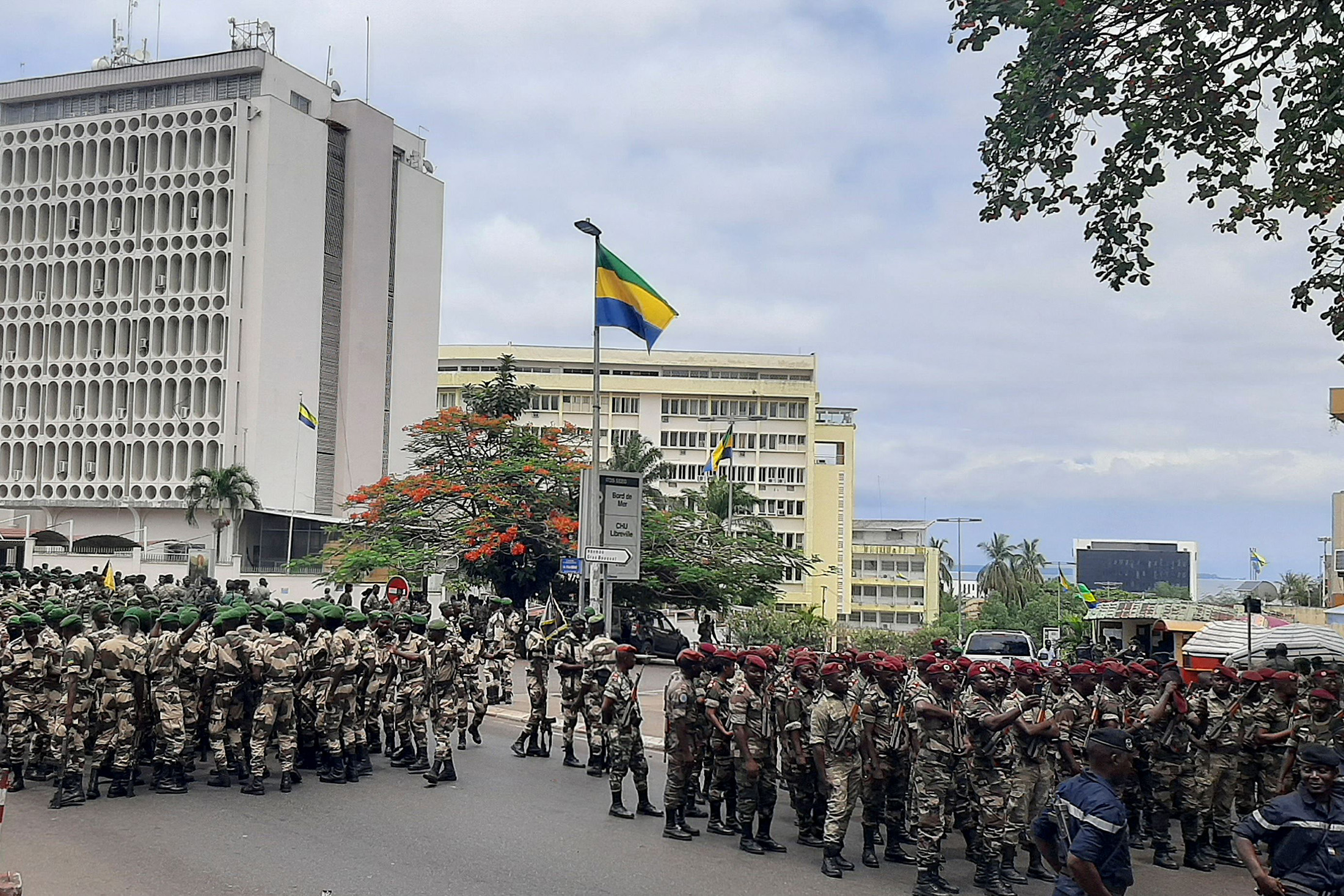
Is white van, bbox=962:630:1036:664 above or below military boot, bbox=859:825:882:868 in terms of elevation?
above

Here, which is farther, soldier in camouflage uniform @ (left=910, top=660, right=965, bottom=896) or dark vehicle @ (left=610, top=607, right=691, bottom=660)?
dark vehicle @ (left=610, top=607, right=691, bottom=660)

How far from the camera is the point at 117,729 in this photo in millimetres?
11422

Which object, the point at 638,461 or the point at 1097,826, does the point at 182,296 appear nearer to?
the point at 638,461

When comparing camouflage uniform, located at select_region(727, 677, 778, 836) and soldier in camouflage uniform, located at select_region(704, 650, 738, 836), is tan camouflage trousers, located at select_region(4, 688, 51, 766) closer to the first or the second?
soldier in camouflage uniform, located at select_region(704, 650, 738, 836)

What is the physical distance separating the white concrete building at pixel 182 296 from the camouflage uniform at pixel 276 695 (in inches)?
1755

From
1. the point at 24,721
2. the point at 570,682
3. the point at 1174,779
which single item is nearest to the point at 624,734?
the point at 570,682

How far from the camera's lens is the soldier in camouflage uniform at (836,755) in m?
9.74

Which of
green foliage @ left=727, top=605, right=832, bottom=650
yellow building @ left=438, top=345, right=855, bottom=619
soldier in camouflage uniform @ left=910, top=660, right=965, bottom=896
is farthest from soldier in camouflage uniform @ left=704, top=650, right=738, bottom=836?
yellow building @ left=438, top=345, right=855, bottom=619

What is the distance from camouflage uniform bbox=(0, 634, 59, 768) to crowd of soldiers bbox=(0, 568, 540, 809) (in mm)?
13

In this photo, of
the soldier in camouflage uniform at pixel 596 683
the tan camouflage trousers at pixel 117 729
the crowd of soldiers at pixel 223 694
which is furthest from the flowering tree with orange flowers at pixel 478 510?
the tan camouflage trousers at pixel 117 729

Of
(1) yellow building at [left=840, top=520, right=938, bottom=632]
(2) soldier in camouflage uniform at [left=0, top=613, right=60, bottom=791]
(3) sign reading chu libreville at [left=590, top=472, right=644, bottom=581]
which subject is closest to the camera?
(2) soldier in camouflage uniform at [left=0, top=613, right=60, bottom=791]

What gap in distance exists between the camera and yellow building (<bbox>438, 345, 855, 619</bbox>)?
8931cm

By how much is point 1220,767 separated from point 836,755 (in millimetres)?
3583

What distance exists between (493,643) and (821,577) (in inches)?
3026
